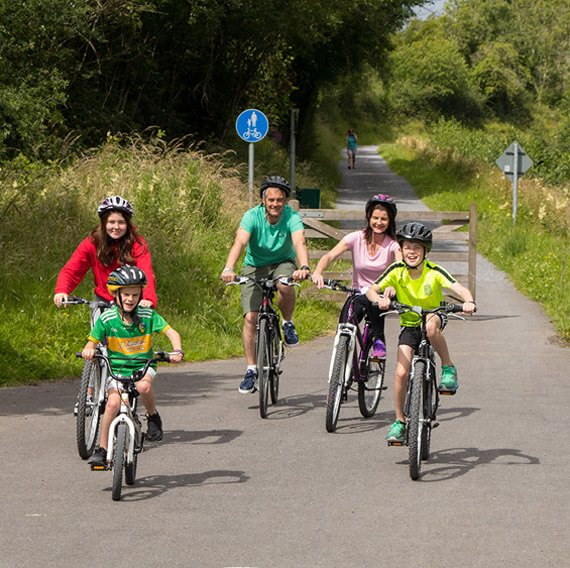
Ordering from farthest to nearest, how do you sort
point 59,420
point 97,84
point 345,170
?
point 345,170 → point 97,84 → point 59,420

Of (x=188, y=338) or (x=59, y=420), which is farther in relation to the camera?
(x=188, y=338)

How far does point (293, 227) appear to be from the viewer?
11.1 meters

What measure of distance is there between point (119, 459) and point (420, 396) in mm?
1972

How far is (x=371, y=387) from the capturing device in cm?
1077

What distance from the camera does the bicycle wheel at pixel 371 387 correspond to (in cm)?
1058

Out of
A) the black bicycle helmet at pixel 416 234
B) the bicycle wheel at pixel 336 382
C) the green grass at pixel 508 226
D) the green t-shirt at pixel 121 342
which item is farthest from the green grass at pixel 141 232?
the black bicycle helmet at pixel 416 234

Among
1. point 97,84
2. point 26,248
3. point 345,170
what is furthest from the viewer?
point 345,170

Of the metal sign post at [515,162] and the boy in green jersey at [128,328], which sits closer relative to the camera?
the boy in green jersey at [128,328]

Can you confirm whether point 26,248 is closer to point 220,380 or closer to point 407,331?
point 220,380

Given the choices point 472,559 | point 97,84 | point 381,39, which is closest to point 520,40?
point 381,39

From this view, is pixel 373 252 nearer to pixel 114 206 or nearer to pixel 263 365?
pixel 263 365

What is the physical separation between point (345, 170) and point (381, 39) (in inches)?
605

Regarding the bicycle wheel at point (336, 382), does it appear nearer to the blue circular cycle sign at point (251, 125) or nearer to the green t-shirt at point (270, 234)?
the green t-shirt at point (270, 234)

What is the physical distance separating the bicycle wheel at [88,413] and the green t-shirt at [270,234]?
98.4 inches
